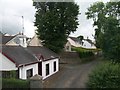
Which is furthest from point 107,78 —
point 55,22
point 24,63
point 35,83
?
point 55,22

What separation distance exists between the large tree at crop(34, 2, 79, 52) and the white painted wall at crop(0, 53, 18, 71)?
17281 millimetres

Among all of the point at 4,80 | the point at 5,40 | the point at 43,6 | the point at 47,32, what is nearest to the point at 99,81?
the point at 4,80

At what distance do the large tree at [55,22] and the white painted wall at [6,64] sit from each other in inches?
680

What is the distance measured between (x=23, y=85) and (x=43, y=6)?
2502 centimetres

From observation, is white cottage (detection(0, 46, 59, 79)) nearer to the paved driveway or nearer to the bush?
the paved driveway

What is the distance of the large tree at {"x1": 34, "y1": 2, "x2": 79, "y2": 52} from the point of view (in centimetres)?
3578

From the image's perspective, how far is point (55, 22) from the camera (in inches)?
1405

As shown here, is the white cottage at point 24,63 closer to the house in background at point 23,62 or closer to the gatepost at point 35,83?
the house in background at point 23,62

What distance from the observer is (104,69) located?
16.6m

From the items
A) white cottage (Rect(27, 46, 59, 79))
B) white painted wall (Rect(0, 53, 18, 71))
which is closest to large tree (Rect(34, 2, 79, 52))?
white cottage (Rect(27, 46, 59, 79))

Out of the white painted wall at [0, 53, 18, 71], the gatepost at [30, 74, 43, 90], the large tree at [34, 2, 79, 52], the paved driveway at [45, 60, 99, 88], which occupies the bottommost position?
the paved driveway at [45, 60, 99, 88]

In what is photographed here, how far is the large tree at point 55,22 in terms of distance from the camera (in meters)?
35.8

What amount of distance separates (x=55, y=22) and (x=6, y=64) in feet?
59.0

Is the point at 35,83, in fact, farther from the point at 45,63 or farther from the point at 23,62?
the point at 45,63
